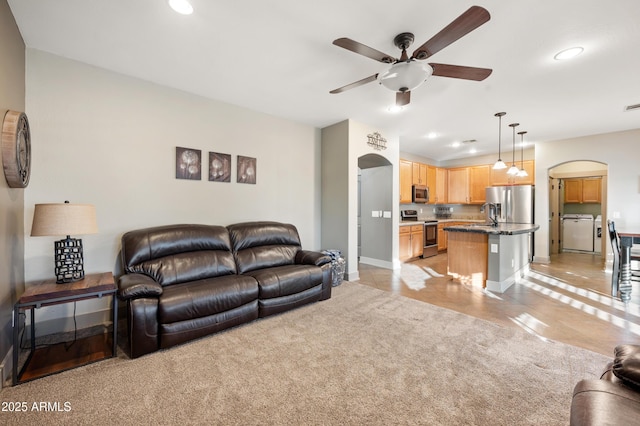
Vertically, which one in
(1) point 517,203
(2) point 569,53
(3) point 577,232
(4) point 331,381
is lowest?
(4) point 331,381

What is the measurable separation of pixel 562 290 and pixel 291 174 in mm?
4579

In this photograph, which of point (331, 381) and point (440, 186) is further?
point (440, 186)

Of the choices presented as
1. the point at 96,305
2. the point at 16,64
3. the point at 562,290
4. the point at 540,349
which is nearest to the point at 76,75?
the point at 16,64

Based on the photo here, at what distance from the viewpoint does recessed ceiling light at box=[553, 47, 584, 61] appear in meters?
2.47

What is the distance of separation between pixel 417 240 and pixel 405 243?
1.78ft

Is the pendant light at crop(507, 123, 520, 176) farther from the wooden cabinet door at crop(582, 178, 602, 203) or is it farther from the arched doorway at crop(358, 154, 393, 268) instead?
the wooden cabinet door at crop(582, 178, 602, 203)

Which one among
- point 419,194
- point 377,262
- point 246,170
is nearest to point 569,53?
point 246,170

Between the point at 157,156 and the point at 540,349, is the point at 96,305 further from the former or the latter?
the point at 540,349

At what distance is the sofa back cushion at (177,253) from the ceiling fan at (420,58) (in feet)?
8.24

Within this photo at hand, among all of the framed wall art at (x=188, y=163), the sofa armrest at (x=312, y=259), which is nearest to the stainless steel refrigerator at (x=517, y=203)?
the sofa armrest at (x=312, y=259)

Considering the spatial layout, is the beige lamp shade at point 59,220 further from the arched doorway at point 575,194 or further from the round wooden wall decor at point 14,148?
the arched doorway at point 575,194

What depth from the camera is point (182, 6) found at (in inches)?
77.8

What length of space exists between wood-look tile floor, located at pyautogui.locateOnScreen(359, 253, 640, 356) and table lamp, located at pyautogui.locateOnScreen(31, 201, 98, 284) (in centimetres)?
368

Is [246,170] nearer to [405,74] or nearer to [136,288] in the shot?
[136,288]
